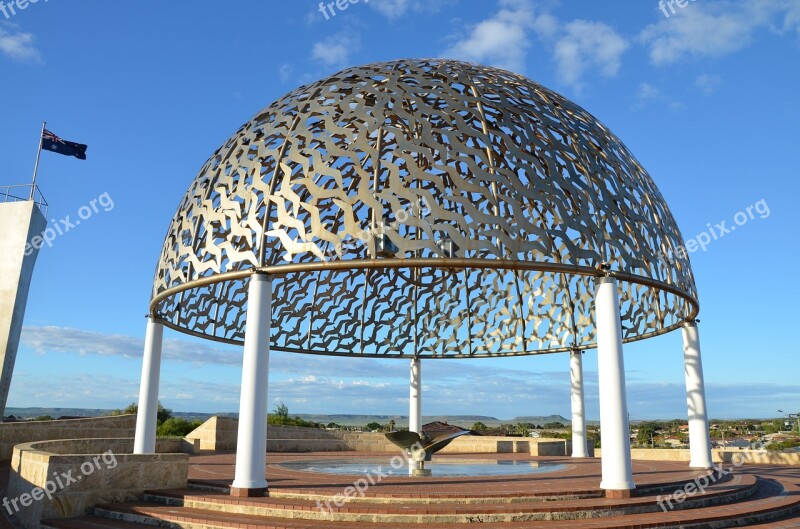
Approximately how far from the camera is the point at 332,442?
2528 centimetres

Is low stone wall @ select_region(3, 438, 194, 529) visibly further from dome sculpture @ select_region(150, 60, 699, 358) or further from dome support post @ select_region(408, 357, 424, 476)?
dome support post @ select_region(408, 357, 424, 476)

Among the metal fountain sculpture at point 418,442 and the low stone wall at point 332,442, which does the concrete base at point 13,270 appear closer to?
the low stone wall at point 332,442

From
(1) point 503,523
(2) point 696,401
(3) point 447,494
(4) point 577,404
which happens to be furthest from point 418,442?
(4) point 577,404

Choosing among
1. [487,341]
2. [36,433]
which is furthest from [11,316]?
[487,341]

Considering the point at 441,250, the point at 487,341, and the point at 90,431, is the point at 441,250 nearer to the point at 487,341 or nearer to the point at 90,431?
the point at 487,341

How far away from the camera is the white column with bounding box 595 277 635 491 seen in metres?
11.2

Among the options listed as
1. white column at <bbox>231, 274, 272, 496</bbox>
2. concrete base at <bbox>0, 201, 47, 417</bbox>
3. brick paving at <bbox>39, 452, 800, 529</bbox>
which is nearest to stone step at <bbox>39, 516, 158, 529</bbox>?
brick paving at <bbox>39, 452, 800, 529</bbox>

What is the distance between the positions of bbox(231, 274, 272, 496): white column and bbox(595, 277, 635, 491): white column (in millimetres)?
6055

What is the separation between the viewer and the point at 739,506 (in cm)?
1091

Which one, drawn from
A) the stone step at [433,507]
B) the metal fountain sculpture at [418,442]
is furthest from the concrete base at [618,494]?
the metal fountain sculpture at [418,442]

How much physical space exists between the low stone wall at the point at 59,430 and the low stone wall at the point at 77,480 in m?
6.23

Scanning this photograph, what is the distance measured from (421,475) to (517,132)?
7.58 m

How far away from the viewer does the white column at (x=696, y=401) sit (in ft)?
53.4

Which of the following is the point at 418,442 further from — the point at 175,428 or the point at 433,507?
the point at 175,428
